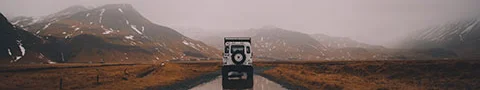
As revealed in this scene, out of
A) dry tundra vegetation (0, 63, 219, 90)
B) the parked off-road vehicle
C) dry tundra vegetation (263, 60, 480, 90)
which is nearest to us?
dry tundra vegetation (263, 60, 480, 90)

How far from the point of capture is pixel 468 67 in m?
38.6

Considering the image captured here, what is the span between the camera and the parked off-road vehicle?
36188 millimetres

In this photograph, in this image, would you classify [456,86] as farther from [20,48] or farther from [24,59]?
[20,48]

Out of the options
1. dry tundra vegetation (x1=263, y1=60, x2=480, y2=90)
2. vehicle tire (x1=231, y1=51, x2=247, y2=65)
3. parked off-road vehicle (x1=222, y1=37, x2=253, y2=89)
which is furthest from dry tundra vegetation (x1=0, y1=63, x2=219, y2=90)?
dry tundra vegetation (x1=263, y1=60, x2=480, y2=90)

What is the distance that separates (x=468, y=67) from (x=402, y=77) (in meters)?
7.00

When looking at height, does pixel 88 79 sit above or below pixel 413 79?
above

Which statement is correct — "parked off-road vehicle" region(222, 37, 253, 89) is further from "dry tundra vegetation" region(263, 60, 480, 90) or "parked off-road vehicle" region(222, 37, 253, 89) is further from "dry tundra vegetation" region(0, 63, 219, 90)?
"dry tundra vegetation" region(0, 63, 219, 90)

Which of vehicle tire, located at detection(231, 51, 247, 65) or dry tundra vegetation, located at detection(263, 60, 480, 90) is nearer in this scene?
dry tundra vegetation, located at detection(263, 60, 480, 90)

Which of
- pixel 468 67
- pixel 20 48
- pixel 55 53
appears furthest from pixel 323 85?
pixel 55 53

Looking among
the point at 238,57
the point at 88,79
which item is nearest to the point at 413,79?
the point at 238,57

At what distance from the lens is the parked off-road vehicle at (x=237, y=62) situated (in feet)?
119

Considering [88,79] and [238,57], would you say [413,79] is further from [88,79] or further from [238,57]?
[88,79]

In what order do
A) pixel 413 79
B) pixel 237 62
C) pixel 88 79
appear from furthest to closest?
pixel 88 79 < pixel 237 62 < pixel 413 79

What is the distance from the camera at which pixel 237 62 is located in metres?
36.8
